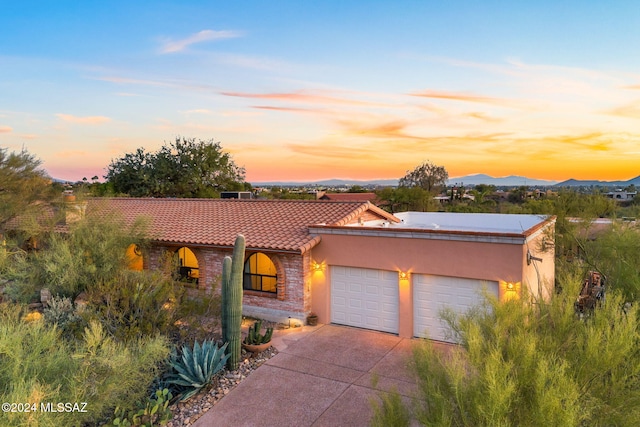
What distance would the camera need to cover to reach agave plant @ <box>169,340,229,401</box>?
30.7 feet

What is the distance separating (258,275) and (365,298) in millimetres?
4900

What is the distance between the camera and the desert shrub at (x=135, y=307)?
34.0ft

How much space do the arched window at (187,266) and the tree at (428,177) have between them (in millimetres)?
71825

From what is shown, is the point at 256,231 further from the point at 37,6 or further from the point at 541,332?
the point at 37,6

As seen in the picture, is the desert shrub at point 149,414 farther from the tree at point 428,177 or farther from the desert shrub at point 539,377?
the tree at point 428,177

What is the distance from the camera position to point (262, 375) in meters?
10.6

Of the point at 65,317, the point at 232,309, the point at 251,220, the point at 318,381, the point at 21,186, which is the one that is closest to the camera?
the point at 318,381

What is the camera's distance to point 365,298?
1423 centimetres

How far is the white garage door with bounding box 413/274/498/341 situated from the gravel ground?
5160mm

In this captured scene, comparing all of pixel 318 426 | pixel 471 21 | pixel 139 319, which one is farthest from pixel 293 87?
pixel 318 426

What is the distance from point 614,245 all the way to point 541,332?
9340 millimetres

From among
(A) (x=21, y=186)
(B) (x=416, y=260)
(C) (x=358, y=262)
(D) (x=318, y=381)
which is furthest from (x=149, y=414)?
(A) (x=21, y=186)

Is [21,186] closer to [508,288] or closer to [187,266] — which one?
[187,266]

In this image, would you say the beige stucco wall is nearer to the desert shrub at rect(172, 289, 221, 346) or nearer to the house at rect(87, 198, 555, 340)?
the house at rect(87, 198, 555, 340)
